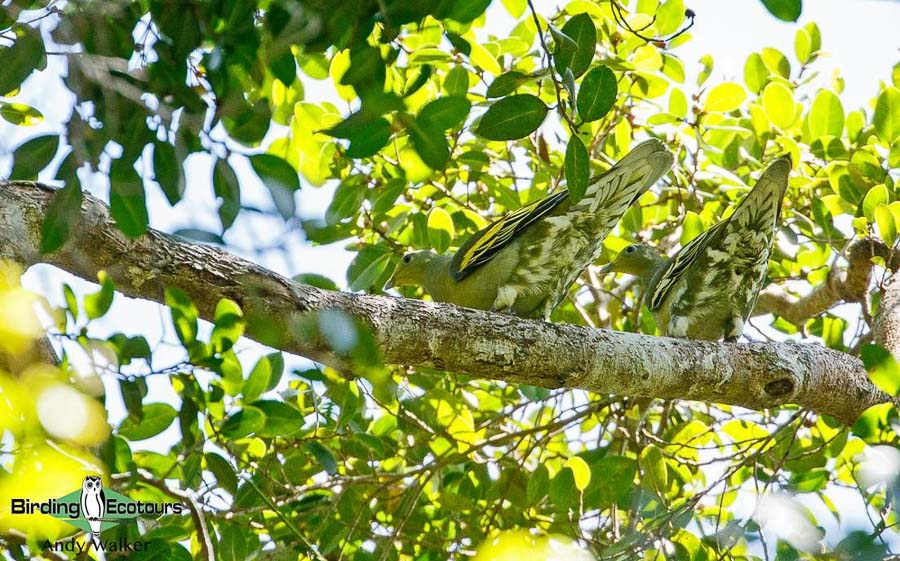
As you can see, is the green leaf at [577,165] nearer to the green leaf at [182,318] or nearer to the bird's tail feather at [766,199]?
the green leaf at [182,318]

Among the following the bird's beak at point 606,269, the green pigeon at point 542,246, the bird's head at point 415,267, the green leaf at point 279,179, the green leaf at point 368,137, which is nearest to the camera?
the green leaf at point 279,179

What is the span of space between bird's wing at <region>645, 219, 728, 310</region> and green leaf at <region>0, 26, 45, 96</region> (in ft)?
11.1

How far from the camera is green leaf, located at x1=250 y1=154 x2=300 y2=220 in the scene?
1.79 metres

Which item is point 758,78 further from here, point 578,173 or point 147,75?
point 147,75

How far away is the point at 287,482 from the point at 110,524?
5.45ft

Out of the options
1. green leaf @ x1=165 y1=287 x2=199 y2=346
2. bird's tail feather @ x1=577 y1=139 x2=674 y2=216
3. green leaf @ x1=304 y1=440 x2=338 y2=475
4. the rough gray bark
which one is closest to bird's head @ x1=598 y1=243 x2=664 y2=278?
bird's tail feather @ x1=577 y1=139 x2=674 y2=216

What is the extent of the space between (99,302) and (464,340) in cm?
156

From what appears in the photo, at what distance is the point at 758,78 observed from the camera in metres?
5.16

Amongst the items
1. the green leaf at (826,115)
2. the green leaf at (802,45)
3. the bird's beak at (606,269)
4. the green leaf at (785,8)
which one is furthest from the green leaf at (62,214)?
the green leaf at (802,45)

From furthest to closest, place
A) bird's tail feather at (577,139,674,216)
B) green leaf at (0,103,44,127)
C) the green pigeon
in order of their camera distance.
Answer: the green pigeon < bird's tail feather at (577,139,674,216) < green leaf at (0,103,44,127)

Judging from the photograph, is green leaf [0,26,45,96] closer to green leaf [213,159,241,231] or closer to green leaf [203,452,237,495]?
green leaf [213,159,241,231]

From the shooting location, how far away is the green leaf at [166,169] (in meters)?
2.03

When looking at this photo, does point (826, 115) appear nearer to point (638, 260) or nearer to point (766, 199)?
point (766, 199)

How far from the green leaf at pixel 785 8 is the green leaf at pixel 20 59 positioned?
153 cm
